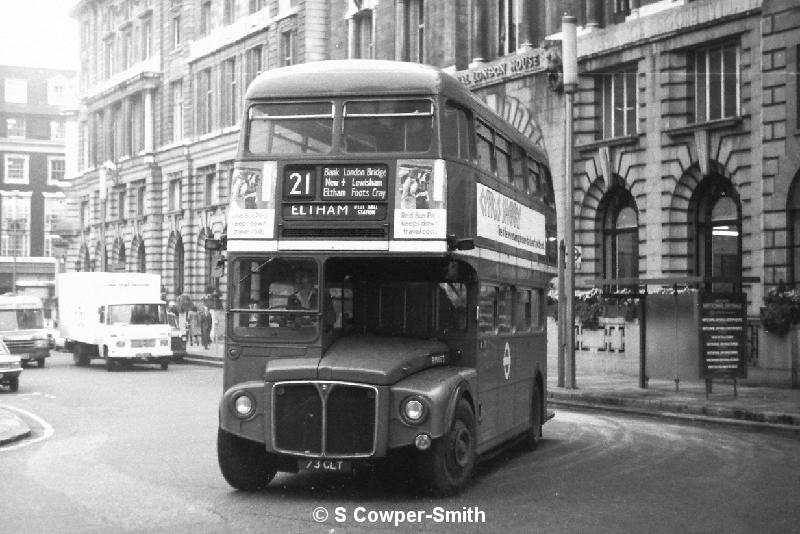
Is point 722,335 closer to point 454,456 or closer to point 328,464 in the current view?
point 454,456

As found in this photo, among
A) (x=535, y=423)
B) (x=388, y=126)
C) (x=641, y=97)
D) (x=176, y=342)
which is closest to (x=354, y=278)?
(x=388, y=126)

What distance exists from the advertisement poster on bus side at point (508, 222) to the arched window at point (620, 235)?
673 inches

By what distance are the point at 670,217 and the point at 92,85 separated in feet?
173

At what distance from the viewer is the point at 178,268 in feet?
215

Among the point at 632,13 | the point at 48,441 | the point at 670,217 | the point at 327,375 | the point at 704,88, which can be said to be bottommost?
the point at 48,441

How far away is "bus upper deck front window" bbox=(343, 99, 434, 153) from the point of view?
12.5 meters

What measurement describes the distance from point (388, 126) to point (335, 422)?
2.90m

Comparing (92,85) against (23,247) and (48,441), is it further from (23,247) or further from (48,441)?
(48,441)

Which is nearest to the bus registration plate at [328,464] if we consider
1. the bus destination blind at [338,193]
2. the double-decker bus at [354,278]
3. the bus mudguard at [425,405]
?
the double-decker bus at [354,278]

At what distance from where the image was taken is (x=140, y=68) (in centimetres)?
7006

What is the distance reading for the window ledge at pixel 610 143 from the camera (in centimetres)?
3386

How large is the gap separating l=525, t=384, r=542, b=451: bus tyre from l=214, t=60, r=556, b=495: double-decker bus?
3289 mm

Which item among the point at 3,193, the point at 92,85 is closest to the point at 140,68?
the point at 92,85

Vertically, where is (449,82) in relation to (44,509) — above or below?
above
